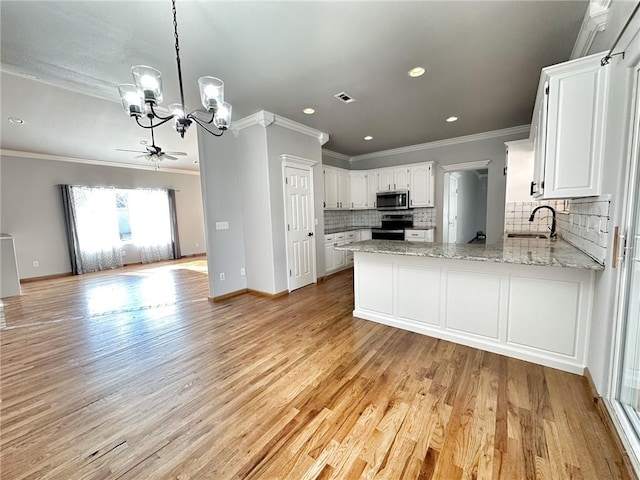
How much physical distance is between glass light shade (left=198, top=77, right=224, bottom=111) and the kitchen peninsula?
5.90 ft

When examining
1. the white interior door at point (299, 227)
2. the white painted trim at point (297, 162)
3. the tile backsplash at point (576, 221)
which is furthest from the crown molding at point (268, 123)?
the tile backsplash at point (576, 221)

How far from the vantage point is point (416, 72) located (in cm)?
265

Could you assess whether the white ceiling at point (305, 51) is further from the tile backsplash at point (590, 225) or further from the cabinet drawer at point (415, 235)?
the cabinet drawer at point (415, 235)

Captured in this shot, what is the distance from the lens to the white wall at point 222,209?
3781 millimetres

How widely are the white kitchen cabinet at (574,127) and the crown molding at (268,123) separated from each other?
3.05 meters

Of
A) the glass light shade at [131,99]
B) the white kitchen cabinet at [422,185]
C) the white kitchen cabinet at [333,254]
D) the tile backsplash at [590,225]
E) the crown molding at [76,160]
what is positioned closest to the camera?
the tile backsplash at [590,225]

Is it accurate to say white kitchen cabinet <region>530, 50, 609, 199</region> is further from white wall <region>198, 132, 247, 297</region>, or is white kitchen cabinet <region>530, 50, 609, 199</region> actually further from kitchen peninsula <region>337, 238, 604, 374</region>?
white wall <region>198, 132, 247, 297</region>

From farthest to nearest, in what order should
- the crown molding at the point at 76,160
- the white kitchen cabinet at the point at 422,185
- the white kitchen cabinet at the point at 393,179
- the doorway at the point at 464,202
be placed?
the white kitchen cabinet at the point at 393,179 < the doorway at the point at 464,202 < the white kitchen cabinet at the point at 422,185 < the crown molding at the point at 76,160

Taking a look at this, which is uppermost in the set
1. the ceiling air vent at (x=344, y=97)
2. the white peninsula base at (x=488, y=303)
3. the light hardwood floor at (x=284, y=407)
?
the ceiling air vent at (x=344, y=97)

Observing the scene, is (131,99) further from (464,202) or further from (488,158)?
(464,202)

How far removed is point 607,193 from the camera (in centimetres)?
160

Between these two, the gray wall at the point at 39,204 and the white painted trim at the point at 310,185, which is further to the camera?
the gray wall at the point at 39,204

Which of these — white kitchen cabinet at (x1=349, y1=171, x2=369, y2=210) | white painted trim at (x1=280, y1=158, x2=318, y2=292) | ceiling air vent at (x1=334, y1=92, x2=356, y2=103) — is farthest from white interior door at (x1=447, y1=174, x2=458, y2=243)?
ceiling air vent at (x1=334, y1=92, x2=356, y2=103)

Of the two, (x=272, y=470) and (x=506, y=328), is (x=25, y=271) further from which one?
(x=506, y=328)
